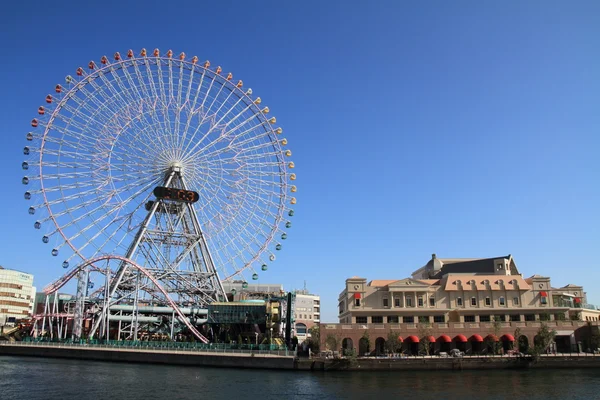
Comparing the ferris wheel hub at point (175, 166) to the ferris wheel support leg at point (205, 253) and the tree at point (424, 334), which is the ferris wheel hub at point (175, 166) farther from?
the tree at point (424, 334)

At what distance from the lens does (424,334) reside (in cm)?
7631

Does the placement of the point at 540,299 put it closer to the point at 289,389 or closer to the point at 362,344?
the point at 362,344

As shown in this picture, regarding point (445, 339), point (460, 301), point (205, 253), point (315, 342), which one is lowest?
point (315, 342)

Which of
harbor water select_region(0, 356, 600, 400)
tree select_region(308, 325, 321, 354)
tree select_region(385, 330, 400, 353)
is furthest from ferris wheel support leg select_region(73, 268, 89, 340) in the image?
tree select_region(385, 330, 400, 353)

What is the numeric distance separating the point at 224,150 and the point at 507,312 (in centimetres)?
5160

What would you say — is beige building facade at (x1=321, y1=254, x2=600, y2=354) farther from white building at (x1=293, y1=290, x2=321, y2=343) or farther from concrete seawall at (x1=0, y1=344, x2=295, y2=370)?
white building at (x1=293, y1=290, x2=321, y2=343)

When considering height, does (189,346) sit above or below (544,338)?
below

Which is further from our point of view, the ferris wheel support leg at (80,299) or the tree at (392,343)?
the ferris wheel support leg at (80,299)

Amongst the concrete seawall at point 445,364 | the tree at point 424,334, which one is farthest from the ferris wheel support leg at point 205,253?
the tree at point 424,334

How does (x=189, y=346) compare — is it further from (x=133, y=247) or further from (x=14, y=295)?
(x=14, y=295)

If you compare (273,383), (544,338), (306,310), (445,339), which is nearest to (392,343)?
(445,339)

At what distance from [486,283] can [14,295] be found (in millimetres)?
108880

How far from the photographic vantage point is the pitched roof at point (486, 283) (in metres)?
85.4

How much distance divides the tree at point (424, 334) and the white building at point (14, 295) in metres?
94.1
